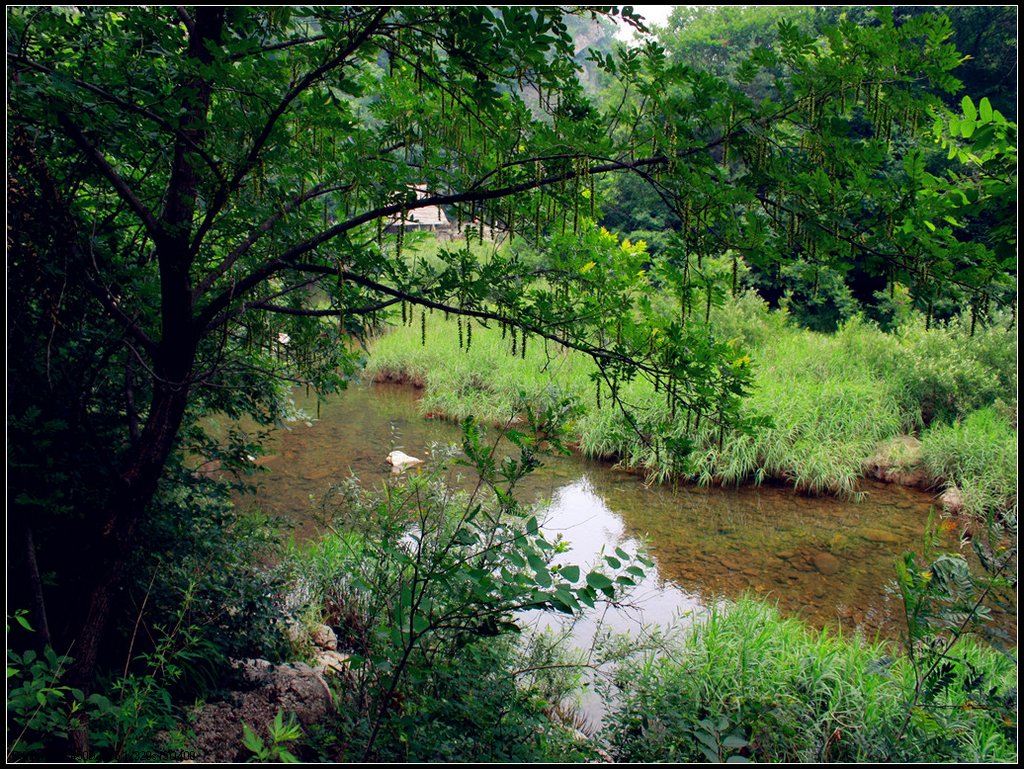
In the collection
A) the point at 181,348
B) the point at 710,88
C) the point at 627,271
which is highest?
the point at 710,88

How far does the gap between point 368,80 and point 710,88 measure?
154 centimetres

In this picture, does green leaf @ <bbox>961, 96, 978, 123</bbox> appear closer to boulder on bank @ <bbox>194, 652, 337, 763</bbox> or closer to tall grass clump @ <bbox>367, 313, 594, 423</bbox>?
boulder on bank @ <bbox>194, 652, 337, 763</bbox>

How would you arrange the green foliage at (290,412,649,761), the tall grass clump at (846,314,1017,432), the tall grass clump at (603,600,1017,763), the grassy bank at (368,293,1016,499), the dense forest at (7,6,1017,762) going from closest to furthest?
the dense forest at (7,6,1017,762), the green foliage at (290,412,649,761), the tall grass clump at (603,600,1017,763), the grassy bank at (368,293,1016,499), the tall grass clump at (846,314,1017,432)

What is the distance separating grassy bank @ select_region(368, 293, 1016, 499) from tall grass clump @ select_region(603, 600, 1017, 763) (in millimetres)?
2840

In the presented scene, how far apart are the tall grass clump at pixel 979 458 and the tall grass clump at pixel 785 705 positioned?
3.87 m

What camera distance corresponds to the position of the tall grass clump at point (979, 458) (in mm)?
7781

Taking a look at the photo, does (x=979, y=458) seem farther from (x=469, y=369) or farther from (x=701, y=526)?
(x=469, y=369)

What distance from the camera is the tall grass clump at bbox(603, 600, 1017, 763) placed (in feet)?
10.0

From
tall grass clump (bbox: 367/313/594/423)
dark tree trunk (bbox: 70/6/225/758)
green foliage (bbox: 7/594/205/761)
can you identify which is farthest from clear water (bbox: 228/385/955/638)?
green foliage (bbox: 7/594/205/761)

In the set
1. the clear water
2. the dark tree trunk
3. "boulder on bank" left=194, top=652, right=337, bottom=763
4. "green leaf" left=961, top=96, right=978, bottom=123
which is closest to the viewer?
"green leaf" left=961, top=96, right=978, bottom=123

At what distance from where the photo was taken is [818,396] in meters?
9.62

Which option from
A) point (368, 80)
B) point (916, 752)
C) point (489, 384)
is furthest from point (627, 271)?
point (489, 384)

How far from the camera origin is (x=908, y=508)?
8055 mm

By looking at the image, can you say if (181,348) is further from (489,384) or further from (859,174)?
(489,384)
